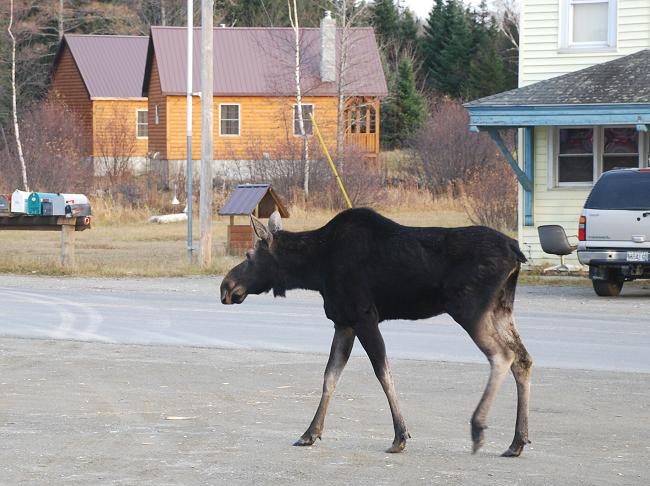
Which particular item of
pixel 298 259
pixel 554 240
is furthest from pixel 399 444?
pixel 554 240

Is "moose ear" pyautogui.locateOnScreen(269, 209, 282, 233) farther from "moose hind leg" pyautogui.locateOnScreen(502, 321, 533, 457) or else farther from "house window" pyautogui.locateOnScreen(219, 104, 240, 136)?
"house window" pyautogui.locateOnScreen(219, 104, 240, 136)

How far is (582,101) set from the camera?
23.4 m

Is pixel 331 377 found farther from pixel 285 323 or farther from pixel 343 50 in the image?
pixel 343 50

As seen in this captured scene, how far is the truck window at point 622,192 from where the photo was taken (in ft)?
63.8

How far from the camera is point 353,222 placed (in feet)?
28.6

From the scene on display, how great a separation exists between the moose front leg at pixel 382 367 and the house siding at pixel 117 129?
4258cm

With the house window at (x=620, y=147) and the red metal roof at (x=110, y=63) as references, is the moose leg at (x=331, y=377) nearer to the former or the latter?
the house window at (x=620, y=147)

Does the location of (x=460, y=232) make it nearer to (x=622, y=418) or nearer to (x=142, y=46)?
(x=622, y=418)

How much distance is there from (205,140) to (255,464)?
16958 millimetres

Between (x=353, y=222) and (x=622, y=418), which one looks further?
(x=622, y=418)

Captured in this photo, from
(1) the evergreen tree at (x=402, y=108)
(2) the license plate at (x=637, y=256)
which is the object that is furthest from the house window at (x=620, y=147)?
(1) the evergreen tree at (x=402, y=108)

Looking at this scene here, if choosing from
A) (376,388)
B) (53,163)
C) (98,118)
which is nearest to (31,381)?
(376,388)

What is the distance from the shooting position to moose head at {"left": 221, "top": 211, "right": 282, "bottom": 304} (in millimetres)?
8789

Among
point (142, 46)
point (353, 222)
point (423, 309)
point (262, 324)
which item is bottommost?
point (262, 324)
